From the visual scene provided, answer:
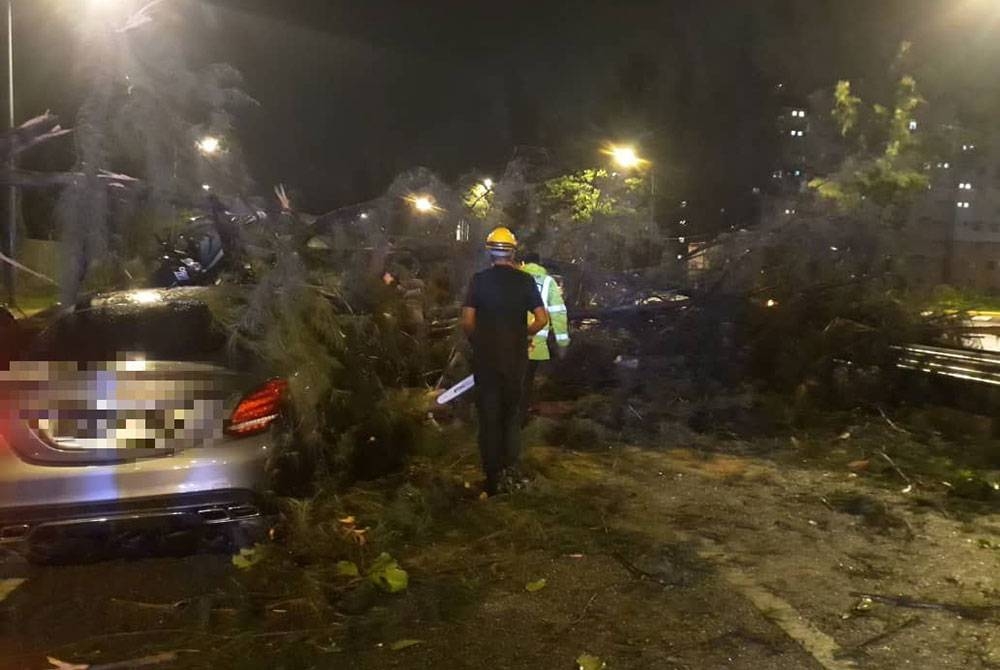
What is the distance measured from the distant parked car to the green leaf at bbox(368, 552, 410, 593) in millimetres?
703

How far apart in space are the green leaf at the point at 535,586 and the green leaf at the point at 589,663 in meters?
0.77

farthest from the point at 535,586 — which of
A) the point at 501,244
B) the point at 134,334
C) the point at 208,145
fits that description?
the point at 208,145

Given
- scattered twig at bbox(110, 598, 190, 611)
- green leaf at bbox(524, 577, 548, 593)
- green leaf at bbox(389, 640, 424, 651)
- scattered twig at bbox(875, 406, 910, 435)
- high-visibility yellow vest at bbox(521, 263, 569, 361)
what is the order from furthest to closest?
scattered twig at bbox(875, 406, 910, 435)
high-visibility yellow vest at bbox(521, 263, 569, 361)
green leaf at bbox(524, 577, 548, 593)
scattered twig at bbox(110, 598, 190, 611)
green leaf at bbox(389, 640, 424, 651)

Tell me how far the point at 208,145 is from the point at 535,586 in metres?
7.97

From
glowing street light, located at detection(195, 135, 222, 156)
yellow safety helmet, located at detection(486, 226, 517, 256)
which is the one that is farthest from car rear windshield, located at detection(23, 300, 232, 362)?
glowing street light, located at detection(195, 135, 222, 156)

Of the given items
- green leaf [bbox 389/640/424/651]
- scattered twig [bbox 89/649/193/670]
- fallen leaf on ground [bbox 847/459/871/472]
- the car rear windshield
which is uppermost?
the car rear windshield

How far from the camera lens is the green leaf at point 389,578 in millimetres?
4535

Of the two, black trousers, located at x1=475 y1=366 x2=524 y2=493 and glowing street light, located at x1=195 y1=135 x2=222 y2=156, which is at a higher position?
glowing street light, located at x1=195 y1=135 x2=222 y2=156

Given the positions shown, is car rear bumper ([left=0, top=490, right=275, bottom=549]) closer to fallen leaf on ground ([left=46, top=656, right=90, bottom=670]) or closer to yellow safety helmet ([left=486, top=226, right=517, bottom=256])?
fallen leaf on ground ([left=46, top=656, right=90, bottom=670])

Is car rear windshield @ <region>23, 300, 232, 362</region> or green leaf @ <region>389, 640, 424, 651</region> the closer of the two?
green leaf @ <region>389, 640, 424, 651</region>

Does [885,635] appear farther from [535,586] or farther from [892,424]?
[892,424]

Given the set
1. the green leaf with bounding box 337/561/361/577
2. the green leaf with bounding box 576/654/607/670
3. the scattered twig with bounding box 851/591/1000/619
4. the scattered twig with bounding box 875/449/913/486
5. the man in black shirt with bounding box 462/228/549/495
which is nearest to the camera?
the green leaf with bounding box 576/654/607/670

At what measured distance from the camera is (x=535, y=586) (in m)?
4.59

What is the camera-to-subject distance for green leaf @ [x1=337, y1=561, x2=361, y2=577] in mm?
4777
